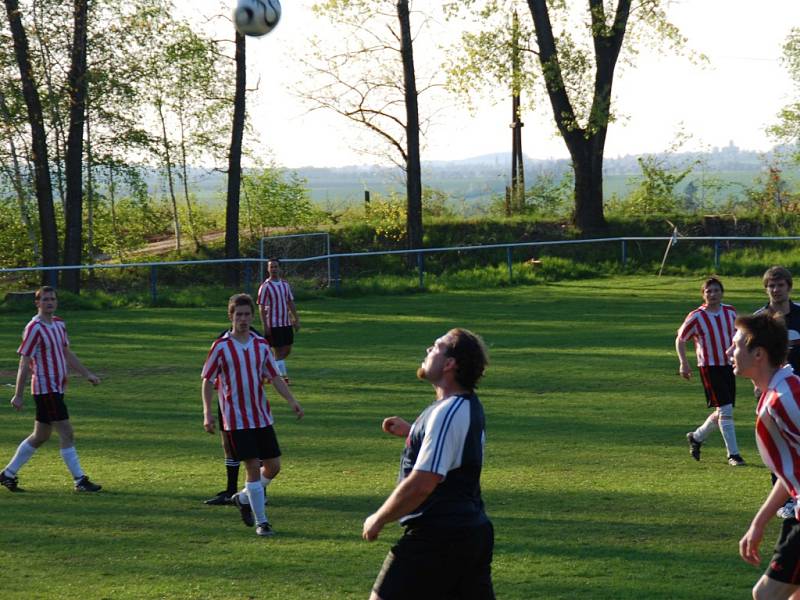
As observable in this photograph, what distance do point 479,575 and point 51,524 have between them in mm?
5101

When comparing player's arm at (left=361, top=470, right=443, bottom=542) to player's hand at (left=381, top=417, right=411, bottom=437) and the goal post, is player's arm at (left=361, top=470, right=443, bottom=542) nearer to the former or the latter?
player's hand at (left=381, top=417, right=411, bottom=437)

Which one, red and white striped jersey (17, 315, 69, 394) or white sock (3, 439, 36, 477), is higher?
red and white striped jersey (17, 315, 69, 394)

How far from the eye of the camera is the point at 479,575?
16.8 ft

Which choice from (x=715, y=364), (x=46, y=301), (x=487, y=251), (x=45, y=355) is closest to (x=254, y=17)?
(x=46, y=301)

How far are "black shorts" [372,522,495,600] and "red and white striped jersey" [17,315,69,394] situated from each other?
20.3 feet

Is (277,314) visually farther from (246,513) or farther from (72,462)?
(246,513)

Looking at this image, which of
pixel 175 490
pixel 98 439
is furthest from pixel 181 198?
pixel 175 490

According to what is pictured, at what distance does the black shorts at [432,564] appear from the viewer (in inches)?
197

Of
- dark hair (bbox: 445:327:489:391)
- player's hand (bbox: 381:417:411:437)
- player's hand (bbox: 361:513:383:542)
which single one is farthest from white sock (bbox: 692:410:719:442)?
player's hand (bbox: 361:513:383:542)

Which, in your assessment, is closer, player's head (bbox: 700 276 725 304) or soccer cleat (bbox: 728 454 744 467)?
soccer cleat (bbox: 728 454 744 467)

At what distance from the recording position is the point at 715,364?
11219mm

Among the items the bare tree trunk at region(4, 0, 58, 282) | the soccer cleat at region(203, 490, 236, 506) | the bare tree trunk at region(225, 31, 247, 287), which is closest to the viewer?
the soccer cleat at region(203, 490, 236, 506)

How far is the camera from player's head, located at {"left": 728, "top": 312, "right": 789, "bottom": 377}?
5426 millimetres

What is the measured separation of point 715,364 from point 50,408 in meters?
6.04
